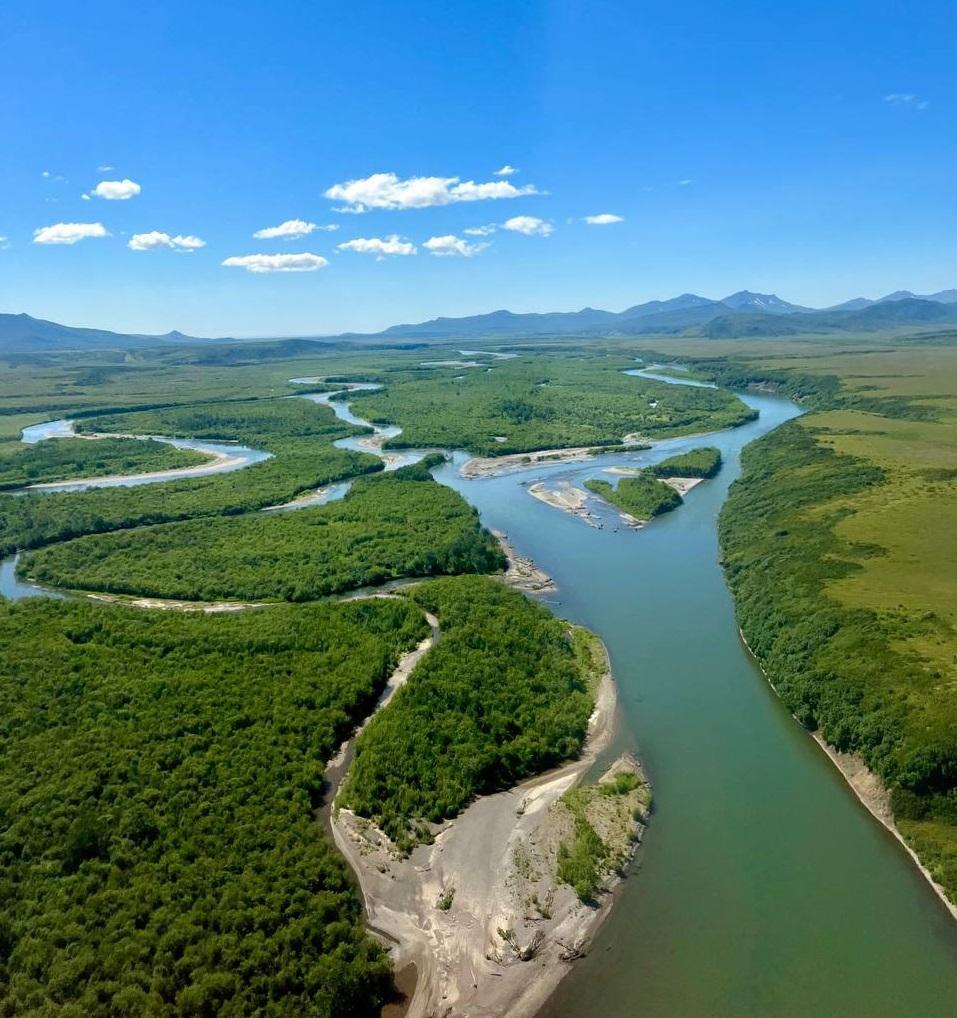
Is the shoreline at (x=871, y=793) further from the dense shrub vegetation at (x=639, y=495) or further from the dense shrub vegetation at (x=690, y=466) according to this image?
the dense shrub vegetation at (x=690, y=466)

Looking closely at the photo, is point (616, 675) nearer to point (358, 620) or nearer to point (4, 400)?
point (358, 620)

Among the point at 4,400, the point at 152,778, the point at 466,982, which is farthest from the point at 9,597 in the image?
the point at 4,400

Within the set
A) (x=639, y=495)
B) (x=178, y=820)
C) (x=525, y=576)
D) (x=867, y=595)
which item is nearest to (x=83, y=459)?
(x=525, y=576)

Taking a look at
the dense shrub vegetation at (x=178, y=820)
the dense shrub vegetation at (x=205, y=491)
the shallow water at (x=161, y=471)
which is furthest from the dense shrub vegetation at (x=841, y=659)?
the shallow water at (x=161, y=471)

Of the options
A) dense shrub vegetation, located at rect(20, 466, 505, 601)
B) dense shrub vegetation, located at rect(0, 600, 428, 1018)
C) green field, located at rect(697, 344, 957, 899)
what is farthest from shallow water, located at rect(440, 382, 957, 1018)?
dense shrub vegetation, located at rect(20, 466, 505, 601)

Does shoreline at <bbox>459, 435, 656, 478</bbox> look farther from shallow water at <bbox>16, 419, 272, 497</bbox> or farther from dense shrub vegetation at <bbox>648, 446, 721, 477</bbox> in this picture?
shallow water at <bbox>16, 419, 272, 497</bbox>
